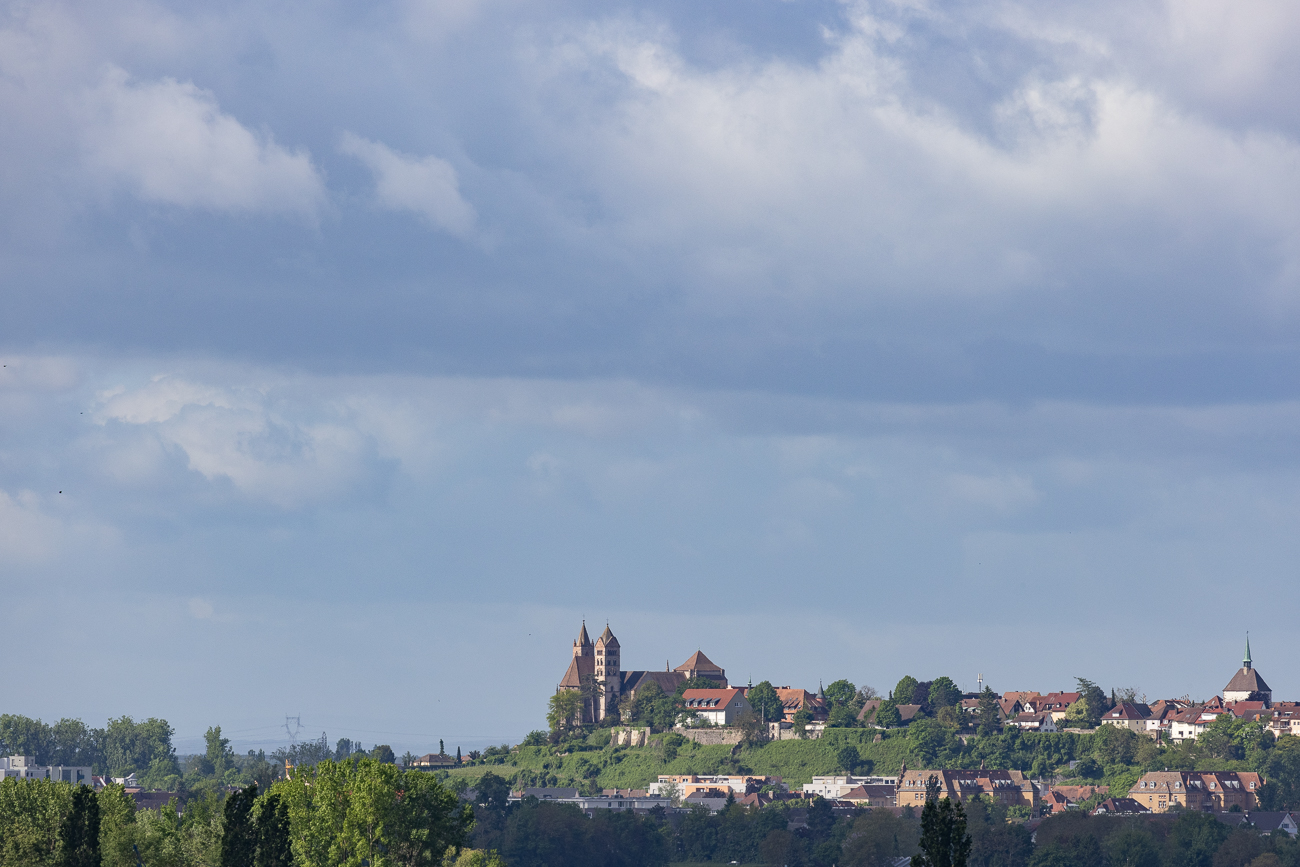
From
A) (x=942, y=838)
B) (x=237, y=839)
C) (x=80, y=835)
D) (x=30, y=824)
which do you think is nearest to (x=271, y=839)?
(x=237, y=839)

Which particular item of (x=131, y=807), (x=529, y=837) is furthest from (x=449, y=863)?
(x=529, y=837)

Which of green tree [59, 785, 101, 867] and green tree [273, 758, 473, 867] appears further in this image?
green tree [273, 758, 473, 867]

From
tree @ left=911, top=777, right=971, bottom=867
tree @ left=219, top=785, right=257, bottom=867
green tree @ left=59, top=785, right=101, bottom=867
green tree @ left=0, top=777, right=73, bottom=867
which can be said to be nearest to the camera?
tree @ left=911, top=777, right=971, bottom=867

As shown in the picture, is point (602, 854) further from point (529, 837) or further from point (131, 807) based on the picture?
point (131, 807)

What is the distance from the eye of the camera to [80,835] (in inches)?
3105

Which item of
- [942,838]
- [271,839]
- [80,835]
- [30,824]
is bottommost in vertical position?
[942,838]

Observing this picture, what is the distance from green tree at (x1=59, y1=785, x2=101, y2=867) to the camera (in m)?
78.6

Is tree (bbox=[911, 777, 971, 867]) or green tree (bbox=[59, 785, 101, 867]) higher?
green tree (bbox=[59, 785, 101, 867])

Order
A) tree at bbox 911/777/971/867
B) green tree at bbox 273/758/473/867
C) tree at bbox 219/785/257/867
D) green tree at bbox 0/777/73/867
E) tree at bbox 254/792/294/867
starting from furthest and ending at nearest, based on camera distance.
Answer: green tree at bbox 273/758/473/867 → green tree at bbox 0/777/73/867 → tree at bbox 219/785/257/867 → tree at bbox 254/792/294/867 → tree at bbox 911/777/971/867

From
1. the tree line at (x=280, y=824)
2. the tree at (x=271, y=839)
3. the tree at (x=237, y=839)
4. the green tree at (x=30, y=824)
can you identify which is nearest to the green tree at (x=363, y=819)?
the tree line at (x=280, y=824)

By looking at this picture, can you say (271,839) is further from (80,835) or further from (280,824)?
(80,835)

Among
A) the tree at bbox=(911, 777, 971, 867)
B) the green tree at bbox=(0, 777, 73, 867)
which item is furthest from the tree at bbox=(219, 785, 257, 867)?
the tree at bbox=(911, 777, 971, 867)

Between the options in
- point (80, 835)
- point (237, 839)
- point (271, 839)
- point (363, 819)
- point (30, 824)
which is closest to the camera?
point (80, 835)

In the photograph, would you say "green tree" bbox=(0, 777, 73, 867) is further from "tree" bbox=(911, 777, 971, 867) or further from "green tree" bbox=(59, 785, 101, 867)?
"tree" bbox=(911, 777, 971, 867)
